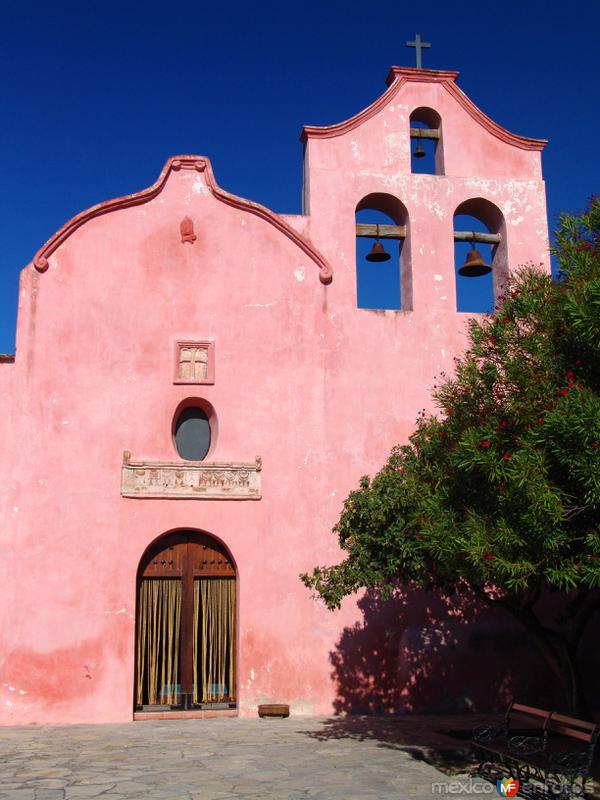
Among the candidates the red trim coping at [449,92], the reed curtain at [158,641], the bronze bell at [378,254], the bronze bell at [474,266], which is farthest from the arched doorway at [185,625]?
the red trim coping at [449,92]

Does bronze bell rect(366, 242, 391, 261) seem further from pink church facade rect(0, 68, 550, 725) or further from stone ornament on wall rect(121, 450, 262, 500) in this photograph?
stone ornament on wall rect(121, 450, 262, 500)

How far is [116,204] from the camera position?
14.4 metres

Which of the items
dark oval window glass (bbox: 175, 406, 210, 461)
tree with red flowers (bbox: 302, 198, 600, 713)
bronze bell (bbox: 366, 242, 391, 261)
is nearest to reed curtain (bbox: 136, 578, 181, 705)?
dark oval window glass (bbox: 175, 406, 210, 461)

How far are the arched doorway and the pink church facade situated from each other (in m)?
0.08

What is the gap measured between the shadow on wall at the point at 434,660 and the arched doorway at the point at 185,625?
5.71ft

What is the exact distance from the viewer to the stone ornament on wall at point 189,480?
1333 cm

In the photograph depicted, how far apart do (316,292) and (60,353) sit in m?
4.22

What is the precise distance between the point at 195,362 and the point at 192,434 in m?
1.15

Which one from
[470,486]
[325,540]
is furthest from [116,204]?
[470,486]

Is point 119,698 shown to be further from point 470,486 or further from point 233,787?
point 470,486

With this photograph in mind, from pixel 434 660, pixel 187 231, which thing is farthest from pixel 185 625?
pixel 187 231

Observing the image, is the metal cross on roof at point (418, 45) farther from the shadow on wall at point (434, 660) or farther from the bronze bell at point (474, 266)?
the shadow on wall at point (434, 660)

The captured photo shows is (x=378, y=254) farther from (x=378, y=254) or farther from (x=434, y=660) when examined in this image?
(x=434, y=660)

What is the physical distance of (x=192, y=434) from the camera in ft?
46.3
